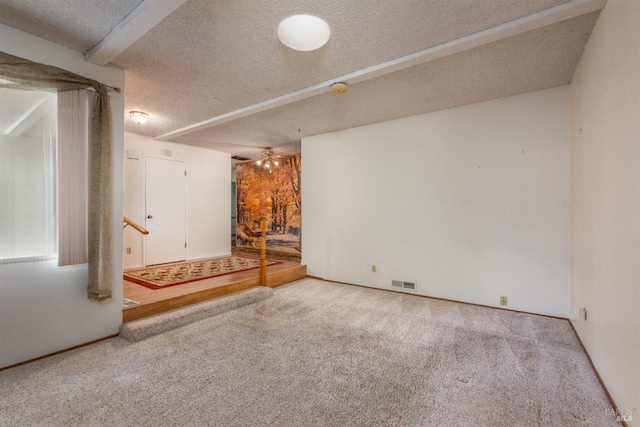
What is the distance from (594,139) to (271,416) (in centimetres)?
334

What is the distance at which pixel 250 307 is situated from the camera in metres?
3.74

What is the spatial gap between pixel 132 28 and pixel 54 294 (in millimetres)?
2440

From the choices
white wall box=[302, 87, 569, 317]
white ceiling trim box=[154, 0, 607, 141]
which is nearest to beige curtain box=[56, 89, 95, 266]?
white ceiling trim box=[154, 0, 607, 141]

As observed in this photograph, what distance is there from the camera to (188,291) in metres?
3.56

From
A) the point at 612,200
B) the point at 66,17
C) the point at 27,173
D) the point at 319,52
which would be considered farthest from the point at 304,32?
the point at 27,173

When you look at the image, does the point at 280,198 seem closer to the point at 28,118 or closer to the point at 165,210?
the point at 165,210

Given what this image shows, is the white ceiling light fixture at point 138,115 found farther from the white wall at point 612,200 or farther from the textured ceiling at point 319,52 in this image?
the white wall at point 612,200

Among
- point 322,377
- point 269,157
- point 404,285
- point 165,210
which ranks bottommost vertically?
point 322,377

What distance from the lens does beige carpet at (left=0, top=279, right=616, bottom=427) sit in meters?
1.72

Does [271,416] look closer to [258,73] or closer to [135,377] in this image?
[135,377]

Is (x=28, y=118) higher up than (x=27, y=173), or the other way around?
(x=28, y=118)

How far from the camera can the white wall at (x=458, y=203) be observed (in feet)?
10.9

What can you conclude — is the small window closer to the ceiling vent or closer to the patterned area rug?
the patterned area rug

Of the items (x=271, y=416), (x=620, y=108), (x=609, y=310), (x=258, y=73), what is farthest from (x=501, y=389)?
(x=258, y=73)
